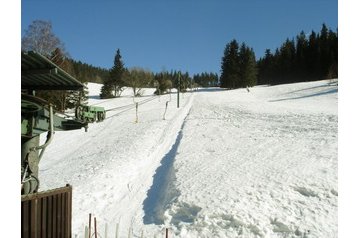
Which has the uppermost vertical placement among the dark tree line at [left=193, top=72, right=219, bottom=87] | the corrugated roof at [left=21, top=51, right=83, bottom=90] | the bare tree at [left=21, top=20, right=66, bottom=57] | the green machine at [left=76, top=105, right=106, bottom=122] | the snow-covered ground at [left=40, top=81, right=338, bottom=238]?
the dark tree line at [left=193, top=72, right=219, bottom=87]

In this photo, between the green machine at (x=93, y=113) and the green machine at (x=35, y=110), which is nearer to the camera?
the green machine at (x=35, y=110)

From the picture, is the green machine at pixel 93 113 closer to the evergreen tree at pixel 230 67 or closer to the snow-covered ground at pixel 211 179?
the snow-covered ground at pixel 211 179

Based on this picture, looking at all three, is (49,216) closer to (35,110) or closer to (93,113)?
(35,110)

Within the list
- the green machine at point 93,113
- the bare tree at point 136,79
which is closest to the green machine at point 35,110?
the green machine at point 93,113

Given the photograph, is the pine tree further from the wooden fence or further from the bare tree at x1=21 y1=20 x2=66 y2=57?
the wooden fence

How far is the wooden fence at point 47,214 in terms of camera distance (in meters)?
7.36

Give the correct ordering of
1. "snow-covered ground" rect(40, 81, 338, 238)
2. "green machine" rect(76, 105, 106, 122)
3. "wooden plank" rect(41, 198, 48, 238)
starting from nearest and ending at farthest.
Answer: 1. "wooden plank" rect(41, 198, 48, 238)
2. "snow-covered ground" rect(40, 81, 338, 238)
3. "green machine" rect(76, 105, 106, 122)

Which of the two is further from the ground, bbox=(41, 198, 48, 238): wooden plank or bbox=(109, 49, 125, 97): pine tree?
bbox=(109, 49, 125, 97): pine tree

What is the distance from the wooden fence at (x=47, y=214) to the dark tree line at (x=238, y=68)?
2639 inches

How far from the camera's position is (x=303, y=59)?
265 ft

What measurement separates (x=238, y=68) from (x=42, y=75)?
229 ft

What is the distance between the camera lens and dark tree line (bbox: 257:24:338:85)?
75750 millimetres

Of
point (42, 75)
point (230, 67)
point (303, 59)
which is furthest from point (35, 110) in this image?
point (303, 59)

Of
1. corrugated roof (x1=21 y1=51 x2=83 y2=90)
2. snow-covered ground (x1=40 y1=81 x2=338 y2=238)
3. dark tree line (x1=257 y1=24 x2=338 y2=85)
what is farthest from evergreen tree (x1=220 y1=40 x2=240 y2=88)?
corrugated roof (x1=21 y1=51 x2=83 y2=90)
